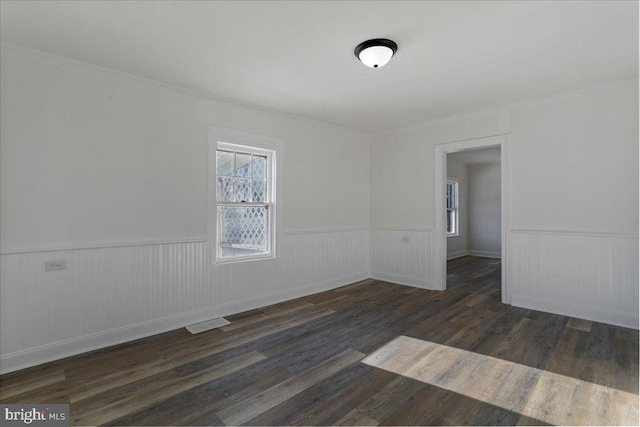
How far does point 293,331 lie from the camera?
3.44 m

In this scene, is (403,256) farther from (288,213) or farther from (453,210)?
(453,210)

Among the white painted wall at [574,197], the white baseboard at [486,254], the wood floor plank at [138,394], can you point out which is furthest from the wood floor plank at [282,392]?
the white baseboard at [486,254]

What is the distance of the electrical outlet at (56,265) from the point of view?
2824 mm

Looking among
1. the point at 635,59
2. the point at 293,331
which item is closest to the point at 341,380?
the point at 293,331

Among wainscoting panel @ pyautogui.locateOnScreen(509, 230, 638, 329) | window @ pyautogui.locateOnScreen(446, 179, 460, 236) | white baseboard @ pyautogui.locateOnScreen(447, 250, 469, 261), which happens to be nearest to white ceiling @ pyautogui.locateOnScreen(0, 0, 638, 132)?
wainscoting panel @ pyautogui.locateOnScreen(509, 230, 638, 329)

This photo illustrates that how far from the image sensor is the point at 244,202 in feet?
13.9

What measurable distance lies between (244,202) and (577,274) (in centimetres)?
429

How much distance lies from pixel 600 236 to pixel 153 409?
4.81 meters

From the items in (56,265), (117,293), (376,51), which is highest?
(376,51)

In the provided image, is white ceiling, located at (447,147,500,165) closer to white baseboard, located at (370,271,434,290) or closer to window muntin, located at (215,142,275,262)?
white baseboard, located at (370,271,434,290)

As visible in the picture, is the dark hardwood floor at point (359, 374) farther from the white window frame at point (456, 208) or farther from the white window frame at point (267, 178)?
the white window frame at point (456, 208)

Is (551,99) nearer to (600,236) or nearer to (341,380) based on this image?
(600,236)

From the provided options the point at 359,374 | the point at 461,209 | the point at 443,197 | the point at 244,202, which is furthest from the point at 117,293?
the point at 461,209

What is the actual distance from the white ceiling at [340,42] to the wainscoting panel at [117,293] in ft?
6.16
